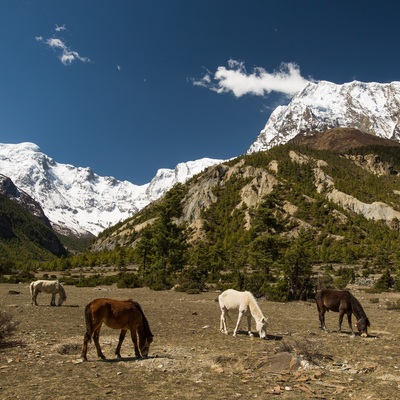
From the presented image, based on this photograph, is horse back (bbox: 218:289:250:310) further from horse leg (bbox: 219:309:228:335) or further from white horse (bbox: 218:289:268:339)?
horse leg (bbox: 219:309:228:335)

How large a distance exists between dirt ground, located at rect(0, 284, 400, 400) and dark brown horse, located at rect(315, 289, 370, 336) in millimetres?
588

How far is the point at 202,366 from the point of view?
11.1 m

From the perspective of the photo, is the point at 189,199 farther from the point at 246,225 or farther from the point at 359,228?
the point at 359,228

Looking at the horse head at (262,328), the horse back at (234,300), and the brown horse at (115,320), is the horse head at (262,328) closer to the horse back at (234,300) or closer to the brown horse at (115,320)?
the horse back at (234,300)

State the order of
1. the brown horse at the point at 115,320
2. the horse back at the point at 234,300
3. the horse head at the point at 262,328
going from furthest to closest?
the horse back at the point at 234,300 < the horse head at the point at 262,328 < the brown horse at the point at 115,320

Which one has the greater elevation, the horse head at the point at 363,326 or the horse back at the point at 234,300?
the horse back at the point at 234,300

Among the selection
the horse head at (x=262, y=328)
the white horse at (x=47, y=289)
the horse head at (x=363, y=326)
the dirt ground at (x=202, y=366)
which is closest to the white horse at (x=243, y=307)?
the horse head at (x=262, y=328)

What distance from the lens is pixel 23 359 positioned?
1131 cm

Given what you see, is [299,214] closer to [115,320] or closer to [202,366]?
[202,366]

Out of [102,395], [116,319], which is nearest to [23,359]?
[116,319]

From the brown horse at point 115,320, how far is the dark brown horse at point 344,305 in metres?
9.27

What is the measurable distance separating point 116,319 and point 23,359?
3.06 meters

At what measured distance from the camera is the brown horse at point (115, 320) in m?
11.3

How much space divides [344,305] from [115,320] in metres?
10.6
